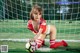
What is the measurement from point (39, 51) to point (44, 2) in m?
2.32

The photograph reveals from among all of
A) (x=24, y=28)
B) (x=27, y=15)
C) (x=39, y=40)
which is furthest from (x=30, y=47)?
(x=24, y=28)

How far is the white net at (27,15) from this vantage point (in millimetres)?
5465

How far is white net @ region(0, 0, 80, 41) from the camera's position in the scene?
5.46 metres

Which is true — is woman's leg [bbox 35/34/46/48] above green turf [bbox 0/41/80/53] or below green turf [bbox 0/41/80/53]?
above

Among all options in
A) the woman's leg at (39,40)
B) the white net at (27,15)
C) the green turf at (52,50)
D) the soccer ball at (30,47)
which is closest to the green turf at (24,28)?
the white net at (27,15)

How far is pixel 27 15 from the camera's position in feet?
18.0

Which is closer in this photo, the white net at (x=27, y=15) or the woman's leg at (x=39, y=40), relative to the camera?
the woman's leg at (x=39, y=40)

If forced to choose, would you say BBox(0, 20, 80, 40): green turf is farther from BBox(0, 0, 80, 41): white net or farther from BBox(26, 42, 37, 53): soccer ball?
BBox(26, 42, 37, 53): soccer ball

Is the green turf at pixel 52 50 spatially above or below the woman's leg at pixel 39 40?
below

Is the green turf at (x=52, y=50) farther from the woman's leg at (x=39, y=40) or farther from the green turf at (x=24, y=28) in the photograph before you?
the green turf at (x=24, y=28)

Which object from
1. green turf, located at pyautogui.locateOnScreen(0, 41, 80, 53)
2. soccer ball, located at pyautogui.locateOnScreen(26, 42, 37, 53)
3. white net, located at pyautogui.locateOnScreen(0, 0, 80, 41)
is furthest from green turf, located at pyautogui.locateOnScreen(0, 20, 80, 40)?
soccer ball, located at pyautogui.locateOnScreen(26, 42, 37, 53)

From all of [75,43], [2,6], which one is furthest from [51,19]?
[75,43]

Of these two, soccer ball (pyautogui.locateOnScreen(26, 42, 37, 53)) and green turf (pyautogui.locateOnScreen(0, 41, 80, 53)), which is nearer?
soccer ball (pyautogui.locateOnScreen(26, 42, 37, 53))

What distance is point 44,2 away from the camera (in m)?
6.08
